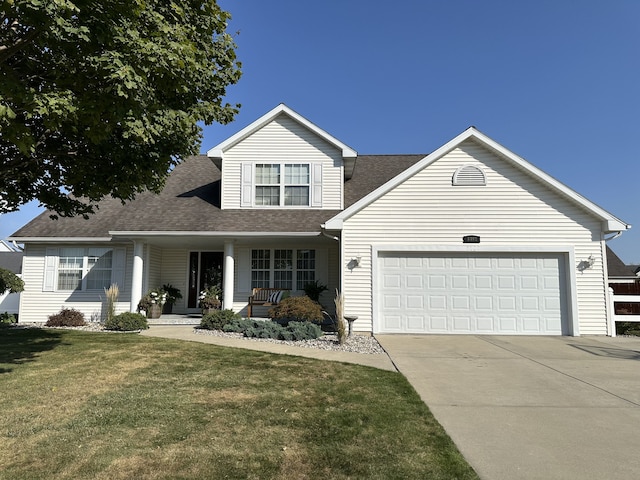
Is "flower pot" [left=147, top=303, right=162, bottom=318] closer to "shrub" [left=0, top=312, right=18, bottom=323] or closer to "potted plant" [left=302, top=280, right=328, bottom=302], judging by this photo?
"shrub" [left=0, top=312, right=18, bottom=323]

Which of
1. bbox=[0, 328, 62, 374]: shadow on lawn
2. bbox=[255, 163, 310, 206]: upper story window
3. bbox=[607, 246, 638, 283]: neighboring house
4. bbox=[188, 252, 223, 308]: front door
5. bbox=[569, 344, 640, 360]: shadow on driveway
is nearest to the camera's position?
bbox=[0, 328, 62, 374]: shadow on lawn

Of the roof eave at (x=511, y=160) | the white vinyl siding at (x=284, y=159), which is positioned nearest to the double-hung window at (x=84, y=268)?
the white vinyl siding at (x=284, y=159)

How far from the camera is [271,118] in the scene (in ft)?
47.4

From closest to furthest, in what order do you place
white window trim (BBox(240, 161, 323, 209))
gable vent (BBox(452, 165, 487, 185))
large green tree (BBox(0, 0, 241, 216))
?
large green tree (BBox(0, 0, 241, 216)) < gable vent (BBox(452, 165, 487, 185)) < white window trim (BBox(240, 161, 323, 209))

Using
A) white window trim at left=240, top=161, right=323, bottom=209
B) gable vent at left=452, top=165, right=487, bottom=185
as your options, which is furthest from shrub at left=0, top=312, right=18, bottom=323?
gable vent at left=452, top=165, right=487, bottom=185

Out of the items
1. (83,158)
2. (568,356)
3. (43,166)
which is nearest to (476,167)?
(568,356)

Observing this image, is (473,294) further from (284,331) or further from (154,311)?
(154,311)

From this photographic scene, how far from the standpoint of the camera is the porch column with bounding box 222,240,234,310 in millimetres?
13125

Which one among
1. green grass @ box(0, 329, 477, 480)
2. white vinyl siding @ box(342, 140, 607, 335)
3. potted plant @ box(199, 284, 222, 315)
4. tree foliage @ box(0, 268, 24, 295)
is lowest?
green grass @ box(0, 329, 477, 480)

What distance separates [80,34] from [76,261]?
11.5m

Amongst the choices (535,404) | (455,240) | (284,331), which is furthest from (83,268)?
(535,404)

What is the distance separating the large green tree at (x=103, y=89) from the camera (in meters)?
4.95

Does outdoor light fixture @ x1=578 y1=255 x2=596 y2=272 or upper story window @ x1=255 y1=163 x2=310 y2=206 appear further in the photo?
upper story window @ x1=255 y1=163 x2=310 y2=206

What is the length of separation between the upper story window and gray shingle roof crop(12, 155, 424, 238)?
0.45 metres
